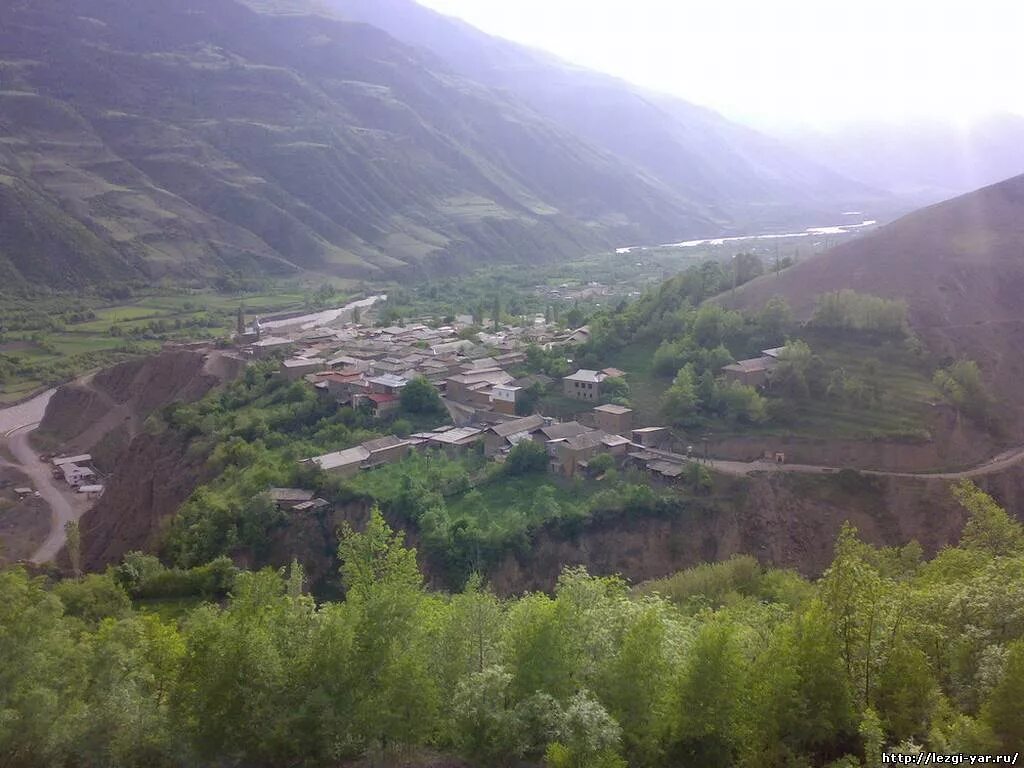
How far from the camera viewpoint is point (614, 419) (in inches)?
1748

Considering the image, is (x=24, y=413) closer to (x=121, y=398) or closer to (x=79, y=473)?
(x=121, y=398)

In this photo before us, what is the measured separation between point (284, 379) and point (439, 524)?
903 inches

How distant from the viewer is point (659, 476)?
40469 millimetres

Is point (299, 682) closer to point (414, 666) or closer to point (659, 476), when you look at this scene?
point (414, 666)

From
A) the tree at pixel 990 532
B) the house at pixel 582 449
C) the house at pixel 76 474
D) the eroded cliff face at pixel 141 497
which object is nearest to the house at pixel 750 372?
the house at pixel 582 449

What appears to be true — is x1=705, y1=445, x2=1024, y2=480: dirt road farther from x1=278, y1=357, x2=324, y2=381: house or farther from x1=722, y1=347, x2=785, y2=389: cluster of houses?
x1=278, y1=357, x2=324, y2=381: house

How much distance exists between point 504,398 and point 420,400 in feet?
16.6

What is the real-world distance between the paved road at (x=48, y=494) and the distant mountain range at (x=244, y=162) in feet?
156

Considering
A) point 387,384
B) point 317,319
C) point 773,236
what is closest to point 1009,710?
point 387,384

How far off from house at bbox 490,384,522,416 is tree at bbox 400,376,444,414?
316cm

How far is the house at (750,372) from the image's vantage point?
47312 mm

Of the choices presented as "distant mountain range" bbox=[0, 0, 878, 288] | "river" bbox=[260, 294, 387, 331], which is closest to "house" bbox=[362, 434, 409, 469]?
"river" bbox=[260, 294, 387, 331]

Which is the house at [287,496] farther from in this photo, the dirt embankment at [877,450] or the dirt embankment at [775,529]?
the dirt embankment at [877,450]

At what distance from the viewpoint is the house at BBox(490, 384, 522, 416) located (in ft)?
156
